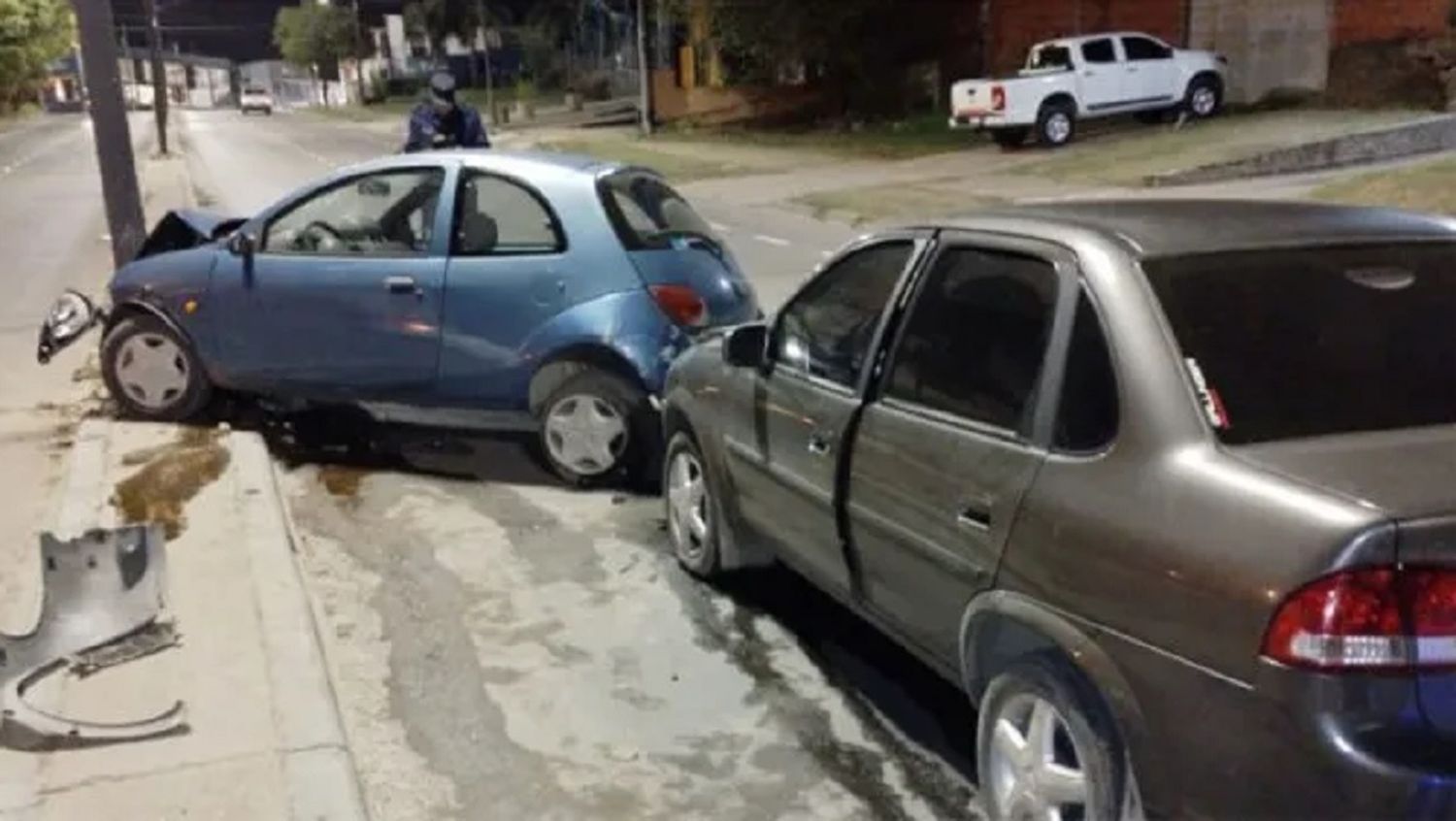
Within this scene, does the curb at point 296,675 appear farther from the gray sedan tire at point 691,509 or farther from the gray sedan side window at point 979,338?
the gray sedan side window at point 979,338

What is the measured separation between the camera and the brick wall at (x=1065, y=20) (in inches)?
1225

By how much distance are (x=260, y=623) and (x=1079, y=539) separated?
315 cm

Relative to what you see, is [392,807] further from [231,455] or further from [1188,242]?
[231,455]

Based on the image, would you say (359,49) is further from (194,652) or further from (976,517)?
(976,517)

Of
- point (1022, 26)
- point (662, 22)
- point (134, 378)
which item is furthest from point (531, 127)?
point (134, 378)

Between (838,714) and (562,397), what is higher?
(562,397)

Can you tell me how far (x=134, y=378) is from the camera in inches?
320

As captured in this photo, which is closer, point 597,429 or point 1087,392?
point 1087,392

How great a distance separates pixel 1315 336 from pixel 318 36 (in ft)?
379

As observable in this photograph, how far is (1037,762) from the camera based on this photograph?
3.37 meters

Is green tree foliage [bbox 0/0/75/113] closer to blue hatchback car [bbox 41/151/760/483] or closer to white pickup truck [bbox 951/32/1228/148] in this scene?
white pickup truck [bbox 951/32/1228/148]

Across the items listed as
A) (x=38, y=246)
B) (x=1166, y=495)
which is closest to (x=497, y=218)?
(x=1166, y=495)

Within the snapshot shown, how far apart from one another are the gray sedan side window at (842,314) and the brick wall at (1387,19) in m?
25.6

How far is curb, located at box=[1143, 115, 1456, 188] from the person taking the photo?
68.3ft
